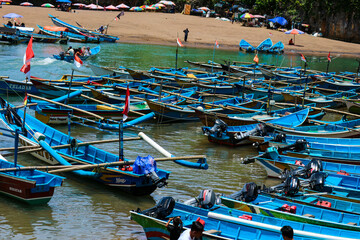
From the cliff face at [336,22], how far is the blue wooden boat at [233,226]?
6372 cm

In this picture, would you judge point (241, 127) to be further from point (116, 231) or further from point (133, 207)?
point (116, 231)

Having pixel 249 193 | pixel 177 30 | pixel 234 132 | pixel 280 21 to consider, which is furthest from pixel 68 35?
pixel 249 193

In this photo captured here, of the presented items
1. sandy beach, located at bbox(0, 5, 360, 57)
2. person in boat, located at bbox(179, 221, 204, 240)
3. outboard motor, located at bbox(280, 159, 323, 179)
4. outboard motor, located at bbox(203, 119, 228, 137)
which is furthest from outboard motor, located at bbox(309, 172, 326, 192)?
sandy beach, located at bbox(0, 5, 360, 57)

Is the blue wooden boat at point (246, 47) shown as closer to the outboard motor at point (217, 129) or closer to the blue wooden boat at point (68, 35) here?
the blue wooden boat at point (68, 35)

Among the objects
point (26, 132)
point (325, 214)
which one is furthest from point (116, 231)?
point (26, 132)

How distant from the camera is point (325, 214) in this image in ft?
45.9

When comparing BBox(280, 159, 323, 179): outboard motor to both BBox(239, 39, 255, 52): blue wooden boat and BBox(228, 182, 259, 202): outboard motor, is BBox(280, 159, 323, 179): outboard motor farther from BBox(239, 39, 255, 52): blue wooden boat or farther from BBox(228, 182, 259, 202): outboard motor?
BBox(239, 39, 255, 52): blue wooden boat

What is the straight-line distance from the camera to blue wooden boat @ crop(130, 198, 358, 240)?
39.4ft

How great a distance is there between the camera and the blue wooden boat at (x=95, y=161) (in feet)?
52.4

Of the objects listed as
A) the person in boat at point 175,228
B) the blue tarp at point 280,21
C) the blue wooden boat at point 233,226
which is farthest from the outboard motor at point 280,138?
the blue tarp at point 280,21

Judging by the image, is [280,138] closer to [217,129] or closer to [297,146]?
[297,146]

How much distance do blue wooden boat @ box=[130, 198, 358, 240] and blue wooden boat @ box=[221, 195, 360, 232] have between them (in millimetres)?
306

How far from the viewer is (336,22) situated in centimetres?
7225

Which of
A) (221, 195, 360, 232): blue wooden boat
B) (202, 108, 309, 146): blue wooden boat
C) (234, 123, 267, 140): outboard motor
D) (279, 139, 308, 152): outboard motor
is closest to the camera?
(221, 195, 360, 232): blue wooden boat
